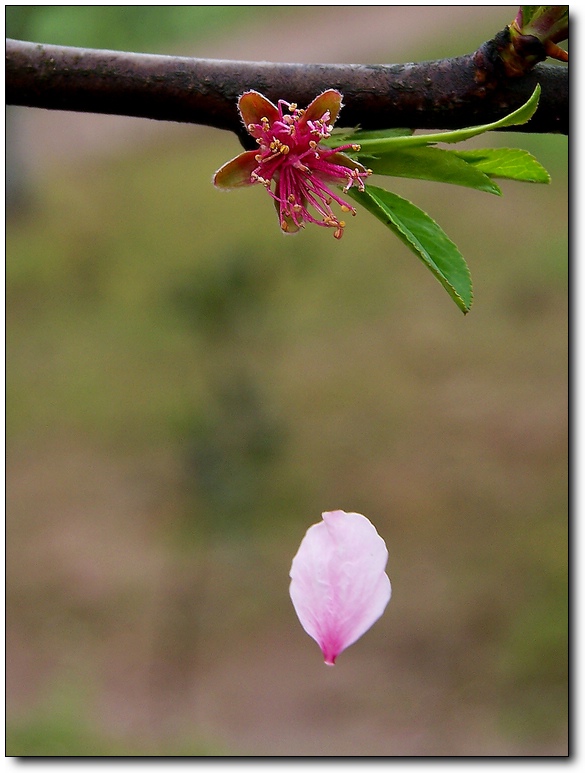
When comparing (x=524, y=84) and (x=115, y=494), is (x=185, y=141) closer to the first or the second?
(x=115, y=494)

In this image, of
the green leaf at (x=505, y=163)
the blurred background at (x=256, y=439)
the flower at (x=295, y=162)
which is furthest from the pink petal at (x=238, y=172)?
the blurred background at (x=256, y=439)

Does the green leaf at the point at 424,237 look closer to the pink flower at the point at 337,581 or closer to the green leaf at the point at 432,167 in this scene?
the green leaf at the point at 432,167

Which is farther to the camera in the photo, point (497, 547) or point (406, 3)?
point (497, 547)

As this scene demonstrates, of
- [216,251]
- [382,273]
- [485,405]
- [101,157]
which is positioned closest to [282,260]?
[216,251]

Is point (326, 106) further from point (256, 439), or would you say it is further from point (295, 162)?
point (256, 439)

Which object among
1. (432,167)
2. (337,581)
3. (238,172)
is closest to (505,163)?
(432,167)
